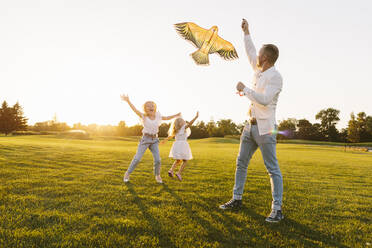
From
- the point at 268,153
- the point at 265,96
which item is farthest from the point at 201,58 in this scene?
the point at 268,153

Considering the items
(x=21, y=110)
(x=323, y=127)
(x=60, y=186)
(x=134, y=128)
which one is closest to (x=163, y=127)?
(x=134, y=128)

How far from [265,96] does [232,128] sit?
273ft

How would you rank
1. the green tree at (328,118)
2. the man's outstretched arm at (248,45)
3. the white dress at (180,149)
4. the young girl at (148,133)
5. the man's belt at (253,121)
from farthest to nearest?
the green tree at (328,118), the white dress at (180,149), the young girl at (148,133), the man's outstretched arm at (248,45), the man's belt at (253,121)

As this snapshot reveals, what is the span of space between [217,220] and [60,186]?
4007 mm

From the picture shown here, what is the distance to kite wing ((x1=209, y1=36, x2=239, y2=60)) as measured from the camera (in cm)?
431

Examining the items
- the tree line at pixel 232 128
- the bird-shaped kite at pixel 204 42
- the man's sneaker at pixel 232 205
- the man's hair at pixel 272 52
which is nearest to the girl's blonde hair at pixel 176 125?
the bird-shaped kite at pixel 204 42

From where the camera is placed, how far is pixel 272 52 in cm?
384

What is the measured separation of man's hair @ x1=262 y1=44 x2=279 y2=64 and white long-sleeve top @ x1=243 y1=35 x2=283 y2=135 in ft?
0.49

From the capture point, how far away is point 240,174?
4367mm

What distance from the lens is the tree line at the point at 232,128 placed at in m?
62.5

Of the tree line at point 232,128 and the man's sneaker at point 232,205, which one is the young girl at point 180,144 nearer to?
the man's sneaker at point 232,205

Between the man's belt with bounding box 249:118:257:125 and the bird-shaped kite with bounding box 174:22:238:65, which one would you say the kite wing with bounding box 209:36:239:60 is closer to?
the bird-shaped kite with bounding box 174:22:238:65

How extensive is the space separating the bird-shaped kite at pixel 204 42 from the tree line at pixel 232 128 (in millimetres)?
58399

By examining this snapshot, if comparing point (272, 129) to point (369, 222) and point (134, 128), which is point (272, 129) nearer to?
point (369, 222)
